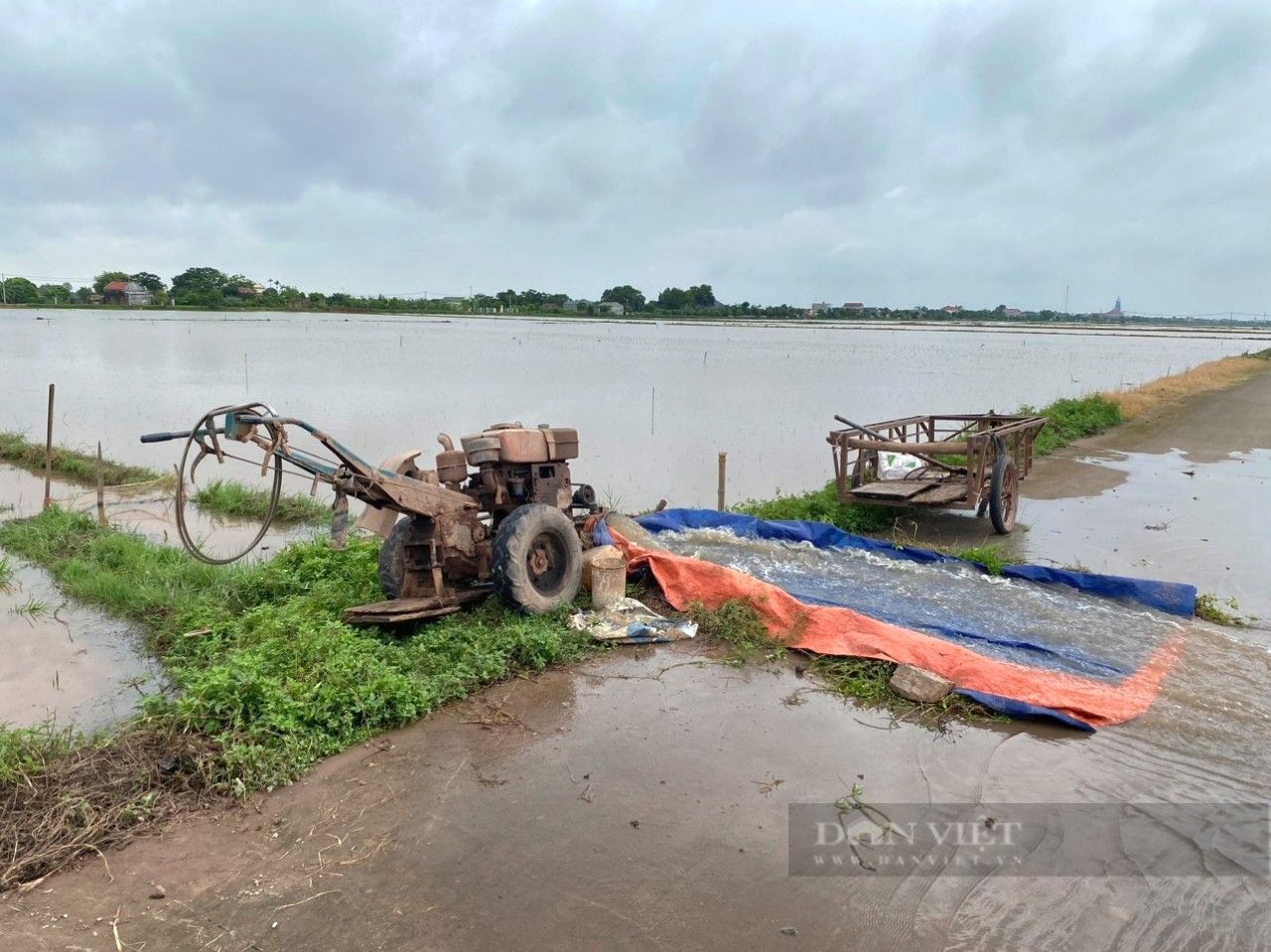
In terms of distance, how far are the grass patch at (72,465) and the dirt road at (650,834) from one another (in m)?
9.87

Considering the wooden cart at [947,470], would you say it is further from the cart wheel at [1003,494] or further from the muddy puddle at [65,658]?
the muddy puddle at [65,658]

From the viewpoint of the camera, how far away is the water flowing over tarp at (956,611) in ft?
15.9

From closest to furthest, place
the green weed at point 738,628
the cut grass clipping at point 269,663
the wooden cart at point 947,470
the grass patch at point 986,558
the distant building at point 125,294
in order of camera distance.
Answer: the cut grass clipping at point 269,663, the green weed at point 738,628, the grass patch at point 986,558, the wooden cart at point 947,470, the distant building at point 125,294

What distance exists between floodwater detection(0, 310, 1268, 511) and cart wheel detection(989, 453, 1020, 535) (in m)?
3.37

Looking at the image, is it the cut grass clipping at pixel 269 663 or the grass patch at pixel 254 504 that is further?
the grass patch at pixel 254 504

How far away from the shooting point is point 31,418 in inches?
696

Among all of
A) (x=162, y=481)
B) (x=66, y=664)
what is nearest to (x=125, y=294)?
(x=162, y=481)

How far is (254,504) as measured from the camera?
10.9 metres

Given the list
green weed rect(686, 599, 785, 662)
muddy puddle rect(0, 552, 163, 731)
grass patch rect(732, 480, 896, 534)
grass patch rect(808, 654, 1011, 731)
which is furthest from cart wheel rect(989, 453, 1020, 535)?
muddy puddle rect(0, 552, 163, 731)

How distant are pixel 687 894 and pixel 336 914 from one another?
1317 millimetres

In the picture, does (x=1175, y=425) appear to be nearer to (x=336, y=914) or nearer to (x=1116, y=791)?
(x=1116, y=791)

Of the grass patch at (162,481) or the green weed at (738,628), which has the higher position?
the grass patch at (162,481)

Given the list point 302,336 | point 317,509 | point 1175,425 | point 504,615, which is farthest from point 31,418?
point 302,336

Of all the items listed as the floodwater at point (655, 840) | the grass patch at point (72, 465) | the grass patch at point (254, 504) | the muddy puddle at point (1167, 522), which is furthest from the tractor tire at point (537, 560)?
the grass patch at point (72, 465)
